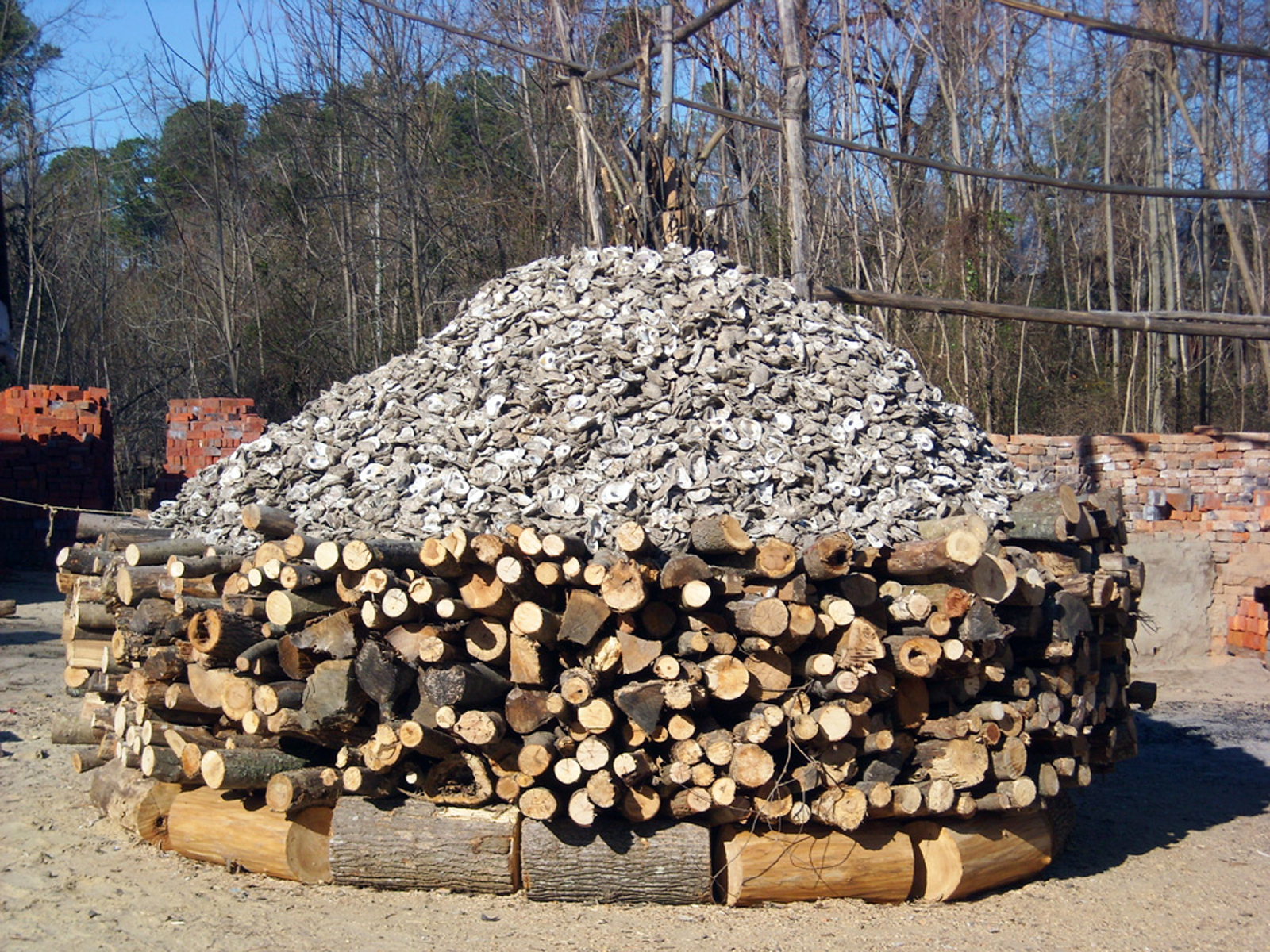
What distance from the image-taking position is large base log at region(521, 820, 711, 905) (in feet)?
12.8

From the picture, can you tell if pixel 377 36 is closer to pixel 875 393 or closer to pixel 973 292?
pixel 973 292

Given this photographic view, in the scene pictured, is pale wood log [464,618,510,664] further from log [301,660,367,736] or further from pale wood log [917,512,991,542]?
pale wood log [917,512,991,542]

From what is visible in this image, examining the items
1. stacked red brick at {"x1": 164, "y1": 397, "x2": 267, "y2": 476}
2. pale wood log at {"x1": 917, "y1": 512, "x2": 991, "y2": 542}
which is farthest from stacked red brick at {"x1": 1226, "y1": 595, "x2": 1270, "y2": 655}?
stacked red brick at {"x1": 164, "y1": 397, "x2": 267, "y2": 476}

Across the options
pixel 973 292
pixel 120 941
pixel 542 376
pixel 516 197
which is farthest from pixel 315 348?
pixel 120 941

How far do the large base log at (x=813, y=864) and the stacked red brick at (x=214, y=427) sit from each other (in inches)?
309

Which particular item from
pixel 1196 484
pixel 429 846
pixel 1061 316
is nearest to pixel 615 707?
pixel 429 846

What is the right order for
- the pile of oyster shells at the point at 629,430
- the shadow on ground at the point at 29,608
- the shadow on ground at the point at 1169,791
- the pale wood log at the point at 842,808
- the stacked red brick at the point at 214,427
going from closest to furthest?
the pale wood log at the point at 842,808 < the pile of oyster shells at the point at 629,430 < the shadow on ground at the point at 1169,791 < the shadow on ground at the point at 29,608 < the stacked red brick at the point at 214,427

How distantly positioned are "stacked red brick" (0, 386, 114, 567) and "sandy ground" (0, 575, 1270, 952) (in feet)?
25.7

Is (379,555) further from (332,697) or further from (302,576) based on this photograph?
(332,697)

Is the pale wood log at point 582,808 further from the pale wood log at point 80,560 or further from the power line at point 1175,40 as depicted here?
the power line at point 1175,40

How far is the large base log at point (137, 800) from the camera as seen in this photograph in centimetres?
448

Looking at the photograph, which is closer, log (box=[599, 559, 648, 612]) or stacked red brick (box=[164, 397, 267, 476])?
log (box=[599, 559, 648, 612])

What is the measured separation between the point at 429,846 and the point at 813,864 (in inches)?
55.3

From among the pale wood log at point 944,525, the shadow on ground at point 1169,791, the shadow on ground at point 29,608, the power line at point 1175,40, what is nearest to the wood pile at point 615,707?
the pale wood log at point 944,525
